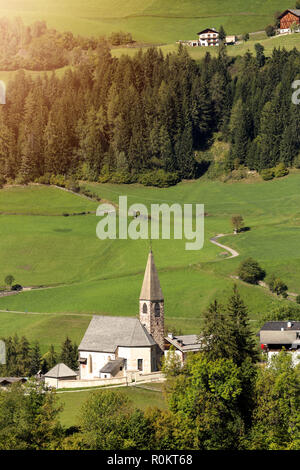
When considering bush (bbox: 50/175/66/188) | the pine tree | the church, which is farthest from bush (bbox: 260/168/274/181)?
the church

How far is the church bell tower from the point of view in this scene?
97000mm

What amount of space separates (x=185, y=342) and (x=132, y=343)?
8.82 metres

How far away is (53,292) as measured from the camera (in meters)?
137

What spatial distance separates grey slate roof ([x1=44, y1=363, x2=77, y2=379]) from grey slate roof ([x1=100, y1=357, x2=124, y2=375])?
4.30 meters

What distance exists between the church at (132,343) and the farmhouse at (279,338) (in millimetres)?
7399

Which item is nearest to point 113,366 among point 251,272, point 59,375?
point 59,375

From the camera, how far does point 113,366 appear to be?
9494cm

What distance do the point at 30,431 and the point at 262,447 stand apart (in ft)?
56.6

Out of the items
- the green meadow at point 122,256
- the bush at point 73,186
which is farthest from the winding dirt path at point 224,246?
the bush at point 73,186

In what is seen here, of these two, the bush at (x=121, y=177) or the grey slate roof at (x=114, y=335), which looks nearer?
the grey slate roof at (x=114, y=335)

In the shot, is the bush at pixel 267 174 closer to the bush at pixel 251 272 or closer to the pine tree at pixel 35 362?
the bush at pixel 251 272

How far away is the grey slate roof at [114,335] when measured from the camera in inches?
3772

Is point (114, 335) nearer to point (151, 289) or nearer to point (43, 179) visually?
point (151, 289)
